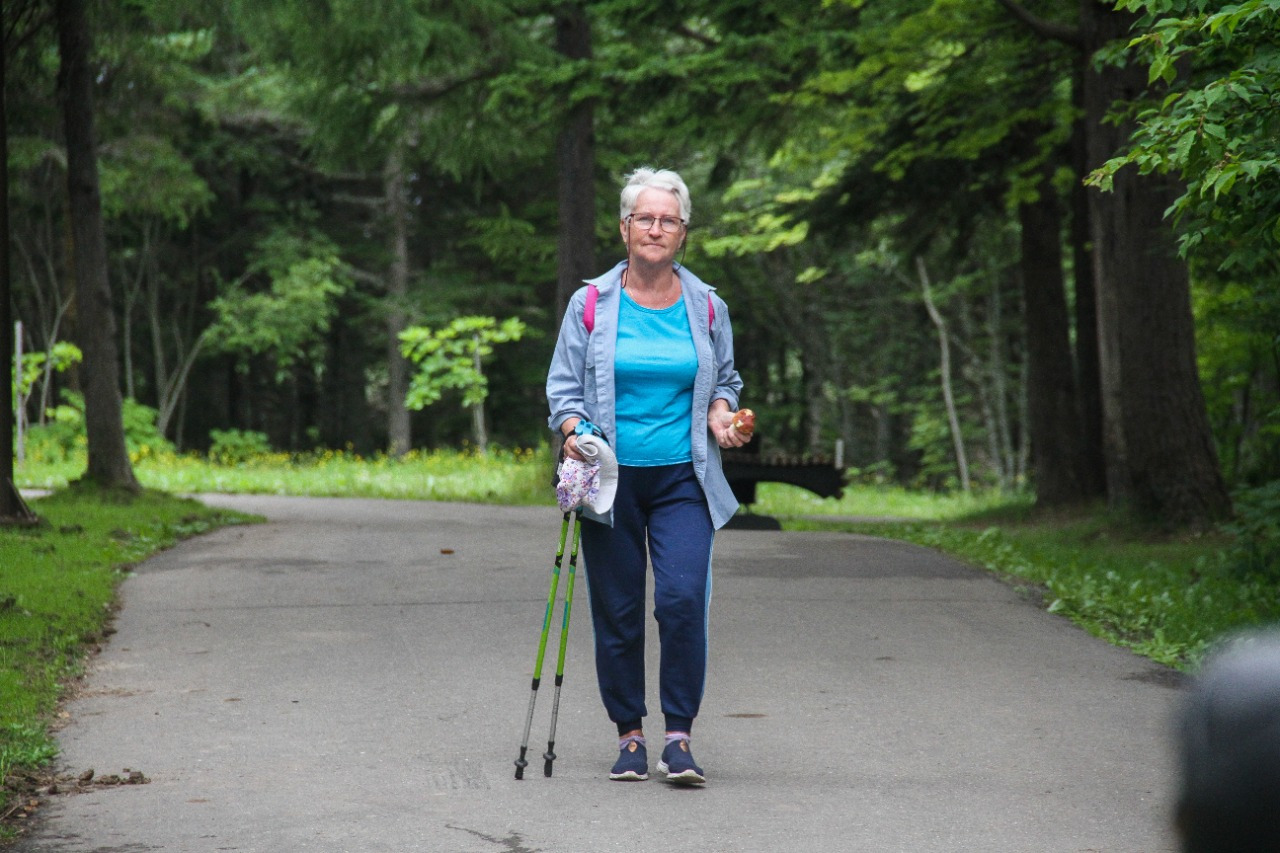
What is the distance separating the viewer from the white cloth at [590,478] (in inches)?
214

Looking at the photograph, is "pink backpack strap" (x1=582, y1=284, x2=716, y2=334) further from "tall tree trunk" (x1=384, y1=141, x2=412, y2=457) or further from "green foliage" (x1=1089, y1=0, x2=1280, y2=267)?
"tall tree trunk" (x1=384, y1=141, x2=412, y2=457)

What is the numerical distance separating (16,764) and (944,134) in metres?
12.8

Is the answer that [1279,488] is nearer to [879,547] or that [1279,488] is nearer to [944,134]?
[879,547]

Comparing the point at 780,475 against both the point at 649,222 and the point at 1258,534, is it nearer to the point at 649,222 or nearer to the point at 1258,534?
the point at 1258,534

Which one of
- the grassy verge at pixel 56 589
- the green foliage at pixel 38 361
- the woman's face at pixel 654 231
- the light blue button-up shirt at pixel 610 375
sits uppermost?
the green foliage at pixel 38 361

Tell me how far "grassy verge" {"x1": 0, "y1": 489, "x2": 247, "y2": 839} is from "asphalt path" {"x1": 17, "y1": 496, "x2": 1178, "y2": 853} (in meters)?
0.17

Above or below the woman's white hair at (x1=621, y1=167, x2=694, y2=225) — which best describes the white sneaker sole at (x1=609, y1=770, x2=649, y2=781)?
below

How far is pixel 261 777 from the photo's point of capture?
18.3 feet

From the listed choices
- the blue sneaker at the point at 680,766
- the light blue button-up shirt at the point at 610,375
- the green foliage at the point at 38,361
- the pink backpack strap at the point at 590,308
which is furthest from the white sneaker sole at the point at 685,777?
the green foliage at the point at 38,361

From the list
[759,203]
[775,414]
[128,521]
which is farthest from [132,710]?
[775,414]

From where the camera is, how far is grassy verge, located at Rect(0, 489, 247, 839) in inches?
235

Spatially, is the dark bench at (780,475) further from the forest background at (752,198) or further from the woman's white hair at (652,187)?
the woman's white hair at (652,187)

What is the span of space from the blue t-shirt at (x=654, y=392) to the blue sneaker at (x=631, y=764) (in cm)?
99

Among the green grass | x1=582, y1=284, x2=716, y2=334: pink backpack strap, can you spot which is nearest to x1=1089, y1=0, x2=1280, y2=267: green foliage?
x1=582, y1=284, x2=716, y2=334: pink backpack strap
